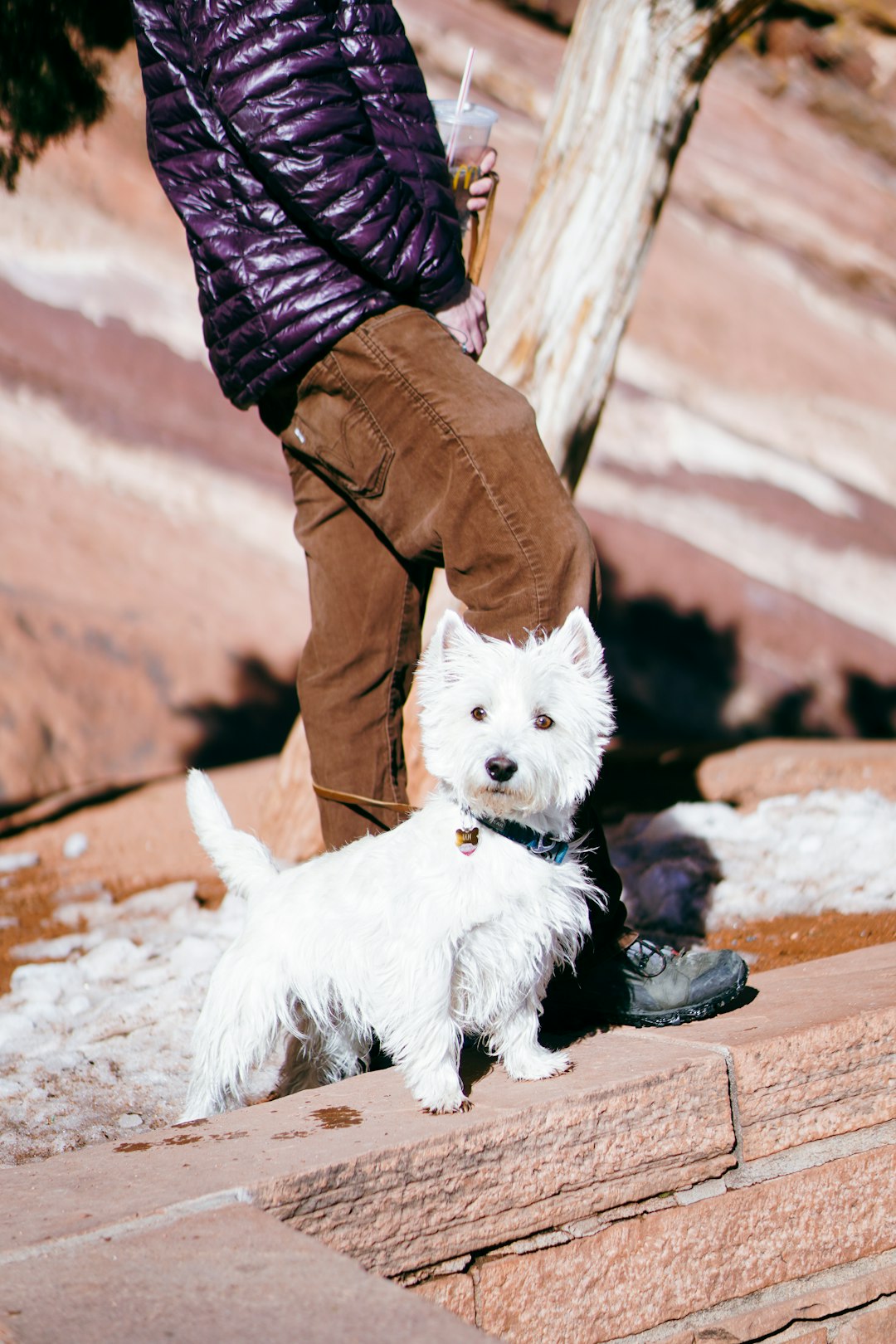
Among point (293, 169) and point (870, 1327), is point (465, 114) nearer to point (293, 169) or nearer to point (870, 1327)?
→ point (293, 169)

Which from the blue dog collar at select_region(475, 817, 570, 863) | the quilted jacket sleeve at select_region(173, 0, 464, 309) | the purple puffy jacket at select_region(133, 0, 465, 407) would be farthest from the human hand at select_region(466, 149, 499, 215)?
the blue dog collar at select_region(475, 817, 570, 863)

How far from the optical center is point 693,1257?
2471 mm

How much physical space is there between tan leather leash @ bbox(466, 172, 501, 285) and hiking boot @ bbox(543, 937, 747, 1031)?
5.41ft

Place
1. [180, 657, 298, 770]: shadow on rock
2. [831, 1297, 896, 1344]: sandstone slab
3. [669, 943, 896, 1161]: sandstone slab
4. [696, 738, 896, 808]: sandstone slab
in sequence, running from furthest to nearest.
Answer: [180, 657, 298, 770]: shadow on rock, [696, 738, 896, 808]: sandstone slab, [831, 1297, 896, 1344]: sandstone slab, [669, 943, 896, 1161]: sandstone slab

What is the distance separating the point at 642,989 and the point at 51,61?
412cm

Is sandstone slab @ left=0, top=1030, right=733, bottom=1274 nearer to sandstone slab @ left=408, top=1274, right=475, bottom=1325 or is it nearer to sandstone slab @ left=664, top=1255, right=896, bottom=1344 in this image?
sandstone slab @ left=408, top=1274, right=475, bottom=1325

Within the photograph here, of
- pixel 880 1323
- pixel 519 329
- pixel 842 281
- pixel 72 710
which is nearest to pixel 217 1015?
pixel 880 1323

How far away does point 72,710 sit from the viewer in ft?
21.3

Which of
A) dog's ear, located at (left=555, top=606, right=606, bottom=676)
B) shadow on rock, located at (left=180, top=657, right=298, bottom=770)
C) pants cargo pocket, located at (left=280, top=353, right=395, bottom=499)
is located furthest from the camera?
shadow on rock, located at (left=180, top=657, right=298, bottom=770)

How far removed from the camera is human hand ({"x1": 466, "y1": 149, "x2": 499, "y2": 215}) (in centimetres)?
299

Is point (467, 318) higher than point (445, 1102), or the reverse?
point (467, 318)

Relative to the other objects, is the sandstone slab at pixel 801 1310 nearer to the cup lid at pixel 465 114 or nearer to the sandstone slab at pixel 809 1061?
the sandstone slab at pixel 809 1061

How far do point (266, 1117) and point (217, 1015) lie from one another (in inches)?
9.5

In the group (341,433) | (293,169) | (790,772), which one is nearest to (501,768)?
(341,433)
